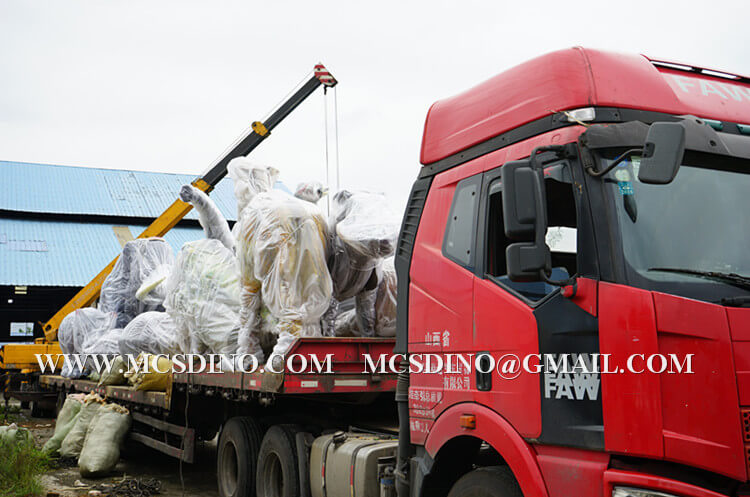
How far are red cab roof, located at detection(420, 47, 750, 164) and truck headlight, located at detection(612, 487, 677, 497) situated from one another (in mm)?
1709

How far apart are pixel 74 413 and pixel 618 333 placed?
9.50 m

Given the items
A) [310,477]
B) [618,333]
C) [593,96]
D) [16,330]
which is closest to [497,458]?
[618,333]

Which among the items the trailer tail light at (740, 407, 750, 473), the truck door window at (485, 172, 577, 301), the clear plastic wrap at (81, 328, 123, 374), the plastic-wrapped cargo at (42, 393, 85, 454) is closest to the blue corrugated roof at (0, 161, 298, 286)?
the clear plastic wrap at (81, 328, 123, 374)

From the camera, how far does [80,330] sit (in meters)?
13.0

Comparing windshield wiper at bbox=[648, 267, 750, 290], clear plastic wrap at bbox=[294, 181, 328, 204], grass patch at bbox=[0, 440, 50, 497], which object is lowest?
grass patch at bbox=[0, 440, 50, 497]

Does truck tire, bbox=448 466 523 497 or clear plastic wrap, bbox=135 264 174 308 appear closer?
truck tire, bbox=448 466 523 497

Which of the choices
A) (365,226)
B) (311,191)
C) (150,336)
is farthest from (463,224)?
(150,336)

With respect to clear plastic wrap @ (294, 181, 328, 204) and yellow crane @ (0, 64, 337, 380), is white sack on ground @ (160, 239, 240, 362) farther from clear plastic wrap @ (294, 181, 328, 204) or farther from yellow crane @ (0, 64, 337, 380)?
yellow crane @ (0, 64, 337, 380)

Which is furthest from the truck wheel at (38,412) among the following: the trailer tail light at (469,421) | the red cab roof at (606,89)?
the red cab roof at (606,89)

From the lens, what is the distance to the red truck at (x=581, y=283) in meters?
2.70

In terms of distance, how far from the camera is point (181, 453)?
7.96m

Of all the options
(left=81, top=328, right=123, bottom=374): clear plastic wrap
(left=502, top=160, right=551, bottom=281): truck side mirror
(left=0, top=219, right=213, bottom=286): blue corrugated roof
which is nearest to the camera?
(left=502, top=160, right=551, bottom=281): truck side mirror

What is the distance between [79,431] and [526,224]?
28.8ft

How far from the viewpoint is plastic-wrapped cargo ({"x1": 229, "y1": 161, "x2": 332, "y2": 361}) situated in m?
6.43
